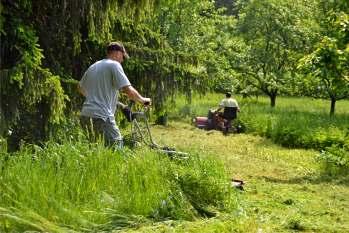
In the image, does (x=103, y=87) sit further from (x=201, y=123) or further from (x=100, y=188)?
(x=201, y=123)

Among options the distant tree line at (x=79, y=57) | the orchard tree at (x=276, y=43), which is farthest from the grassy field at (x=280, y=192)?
the orchard tree at (x=276, y=43)

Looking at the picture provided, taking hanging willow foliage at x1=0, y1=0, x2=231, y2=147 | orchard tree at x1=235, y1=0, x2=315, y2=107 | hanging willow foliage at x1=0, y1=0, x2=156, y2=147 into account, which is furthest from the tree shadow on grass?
orchard tree at x1=235, y1=0, x2=315, y2=107

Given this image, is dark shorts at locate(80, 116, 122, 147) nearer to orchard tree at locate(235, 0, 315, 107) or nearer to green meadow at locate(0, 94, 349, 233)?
green meadow at locate(0, 94, 349, 233)

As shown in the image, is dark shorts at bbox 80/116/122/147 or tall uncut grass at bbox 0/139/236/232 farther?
dark shorts at bbox 80/116/122/147

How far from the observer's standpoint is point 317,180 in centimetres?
986

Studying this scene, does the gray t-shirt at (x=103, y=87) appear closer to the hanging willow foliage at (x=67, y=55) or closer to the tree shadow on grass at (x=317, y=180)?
the hanging willow foliage at (x=67, y=55)

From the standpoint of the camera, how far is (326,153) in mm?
11609

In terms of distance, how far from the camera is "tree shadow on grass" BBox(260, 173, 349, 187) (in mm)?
9586

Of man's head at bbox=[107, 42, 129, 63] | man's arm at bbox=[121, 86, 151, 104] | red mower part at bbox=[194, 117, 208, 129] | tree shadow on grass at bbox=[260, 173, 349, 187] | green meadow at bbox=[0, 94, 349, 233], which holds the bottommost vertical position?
red mower part at bbox=[194, 117, 208, 129]

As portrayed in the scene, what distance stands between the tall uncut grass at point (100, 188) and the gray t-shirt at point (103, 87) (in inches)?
36.9

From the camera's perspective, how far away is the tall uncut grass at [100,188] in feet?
16.0

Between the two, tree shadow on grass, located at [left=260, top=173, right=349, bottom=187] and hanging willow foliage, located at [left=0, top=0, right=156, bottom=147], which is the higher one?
hanging willow foliage, located at [left=0, top=0, right=156, bottom=147]

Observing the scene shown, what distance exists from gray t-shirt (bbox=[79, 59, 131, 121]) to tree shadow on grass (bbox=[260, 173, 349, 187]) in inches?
138

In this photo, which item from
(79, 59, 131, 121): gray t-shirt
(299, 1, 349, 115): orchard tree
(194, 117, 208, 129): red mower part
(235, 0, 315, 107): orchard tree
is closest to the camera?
(79, 59, 131, 121): gray t-shirt
